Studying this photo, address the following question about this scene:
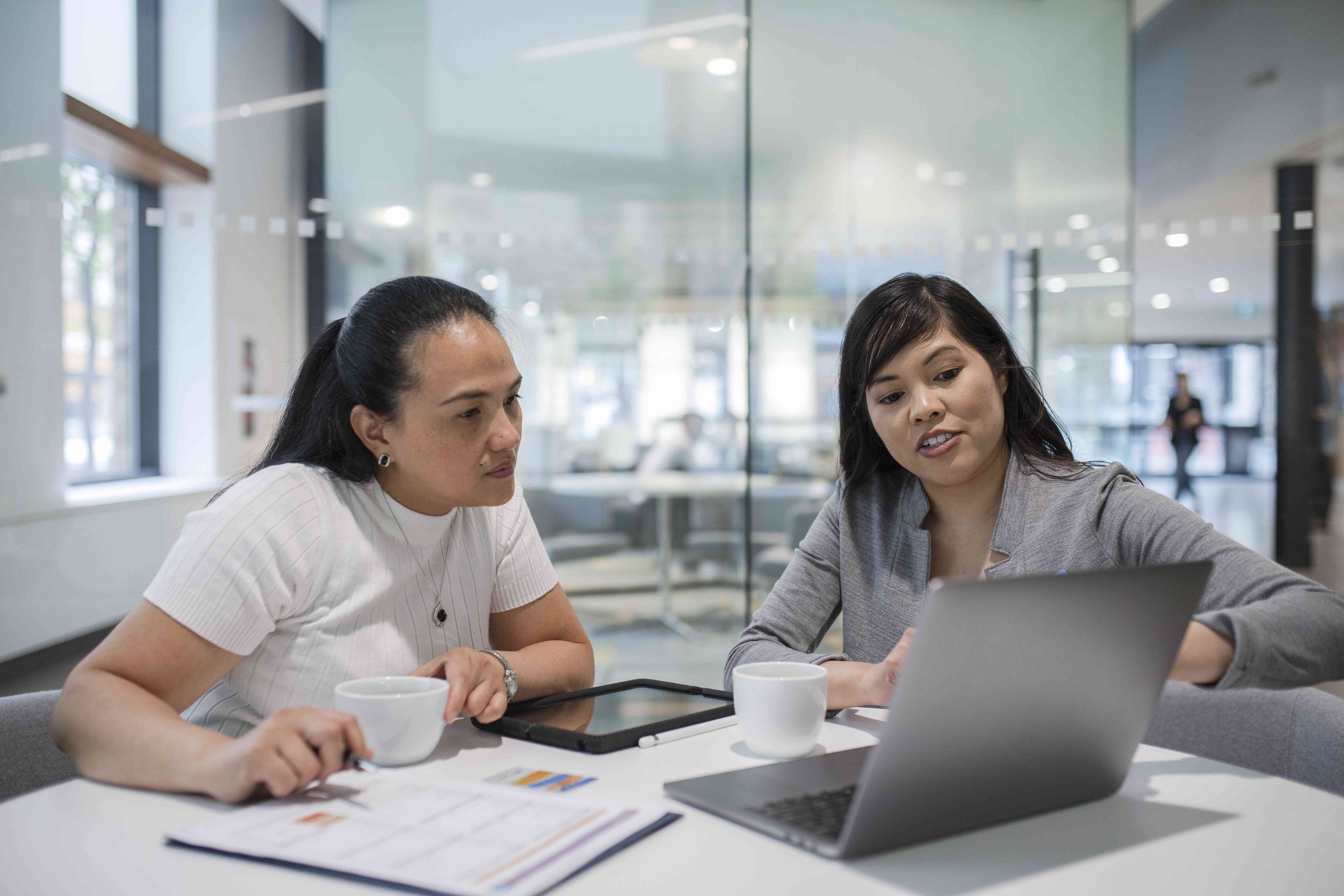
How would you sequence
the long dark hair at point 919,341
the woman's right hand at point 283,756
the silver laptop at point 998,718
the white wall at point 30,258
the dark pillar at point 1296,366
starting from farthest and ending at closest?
the dark pillar at point 1296,366
the white wall at point 30,258
the long dark hair at point 919,341
the woman's right hand at point 283,756
the silver laptop at point 998,718

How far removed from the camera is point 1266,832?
80 centimetres

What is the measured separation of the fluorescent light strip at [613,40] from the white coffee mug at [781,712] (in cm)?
338

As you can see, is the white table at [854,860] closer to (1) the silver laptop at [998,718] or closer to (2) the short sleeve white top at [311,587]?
(1) the silver laptop at [998,718]

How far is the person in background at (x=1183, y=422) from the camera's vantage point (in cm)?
399

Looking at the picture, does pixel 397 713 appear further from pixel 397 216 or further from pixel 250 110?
pixel 250 110

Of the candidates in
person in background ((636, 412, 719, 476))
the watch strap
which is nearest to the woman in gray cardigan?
the watch strap

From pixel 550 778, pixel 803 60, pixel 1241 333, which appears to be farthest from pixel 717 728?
pixel 803 60

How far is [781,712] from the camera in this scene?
3.18 ft

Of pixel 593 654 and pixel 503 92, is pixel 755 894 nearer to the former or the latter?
pixel 593 654

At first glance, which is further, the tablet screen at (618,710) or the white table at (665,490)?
the white table at (665,490)

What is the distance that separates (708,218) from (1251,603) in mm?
3119

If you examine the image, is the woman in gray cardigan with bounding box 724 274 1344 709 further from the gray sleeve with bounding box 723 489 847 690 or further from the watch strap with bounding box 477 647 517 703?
the watch strap with bounding box 477 647 517 703

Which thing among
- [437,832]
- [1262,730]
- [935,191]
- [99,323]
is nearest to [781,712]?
[437,832]

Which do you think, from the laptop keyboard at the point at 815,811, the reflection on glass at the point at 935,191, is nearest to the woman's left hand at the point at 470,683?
the laptop keyboard at the point at 815,811
